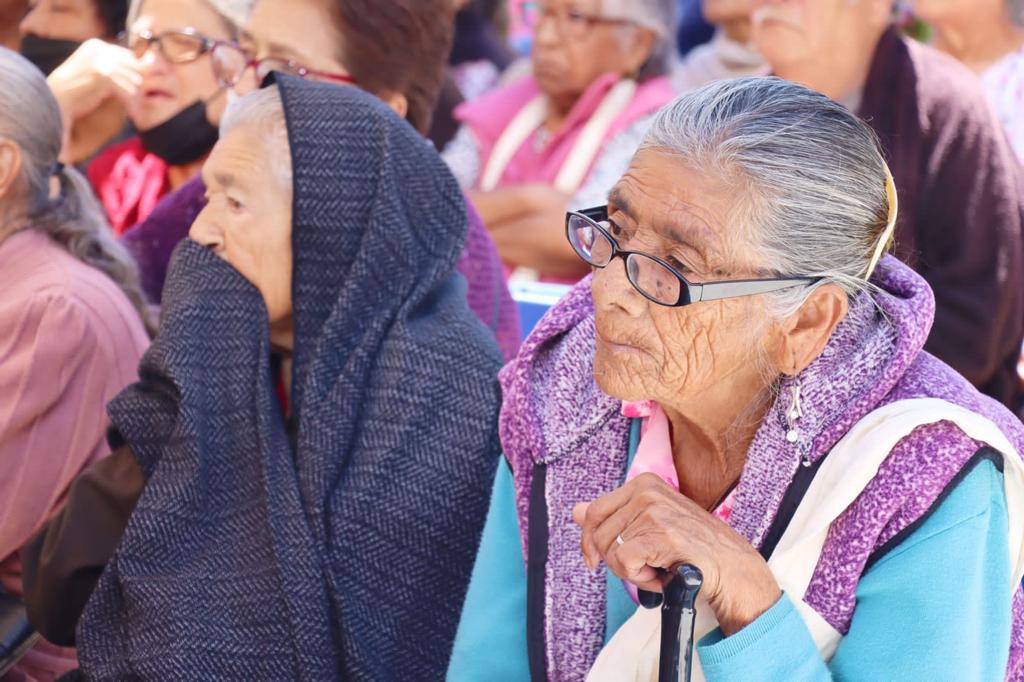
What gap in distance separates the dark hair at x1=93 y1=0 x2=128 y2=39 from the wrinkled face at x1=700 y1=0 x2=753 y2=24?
6.65 ft

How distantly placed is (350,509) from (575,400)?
51 cm

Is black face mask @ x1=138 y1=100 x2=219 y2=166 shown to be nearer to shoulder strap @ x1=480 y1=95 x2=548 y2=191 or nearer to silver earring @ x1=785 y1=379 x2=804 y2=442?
shoulder strap @ x1=480 y1=95 x2=548 y2=191

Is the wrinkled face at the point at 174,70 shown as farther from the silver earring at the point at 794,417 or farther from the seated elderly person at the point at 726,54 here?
the silver earring at the point at 794,417

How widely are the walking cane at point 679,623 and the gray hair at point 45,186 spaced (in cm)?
167

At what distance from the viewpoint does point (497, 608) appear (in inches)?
74.2

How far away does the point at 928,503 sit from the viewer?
1.48m

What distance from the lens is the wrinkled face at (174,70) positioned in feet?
11.2

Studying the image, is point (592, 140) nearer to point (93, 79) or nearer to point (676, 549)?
point (93, 79)

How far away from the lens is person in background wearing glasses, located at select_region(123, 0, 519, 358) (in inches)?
120

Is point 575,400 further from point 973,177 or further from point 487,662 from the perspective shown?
point 973,177

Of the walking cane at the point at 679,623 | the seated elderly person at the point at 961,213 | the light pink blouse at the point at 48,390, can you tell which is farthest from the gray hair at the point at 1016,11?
the walking cane at the point at 679,623

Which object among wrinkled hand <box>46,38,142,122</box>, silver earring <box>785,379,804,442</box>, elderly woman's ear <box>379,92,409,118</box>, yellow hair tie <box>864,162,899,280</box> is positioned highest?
yellow hair tie <box>864,162,899,280</box>

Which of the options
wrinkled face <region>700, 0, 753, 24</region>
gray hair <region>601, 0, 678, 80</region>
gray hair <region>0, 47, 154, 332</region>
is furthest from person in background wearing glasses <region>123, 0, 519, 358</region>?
wrinkled face <region>700, 0, 753, 24</region>

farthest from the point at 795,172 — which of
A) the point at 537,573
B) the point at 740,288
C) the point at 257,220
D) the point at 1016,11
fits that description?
the point at 1016,11
